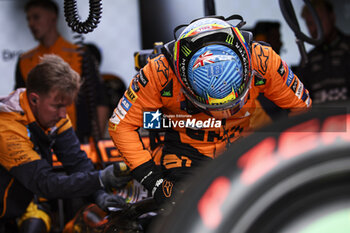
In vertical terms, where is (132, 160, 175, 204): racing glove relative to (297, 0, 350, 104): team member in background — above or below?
below

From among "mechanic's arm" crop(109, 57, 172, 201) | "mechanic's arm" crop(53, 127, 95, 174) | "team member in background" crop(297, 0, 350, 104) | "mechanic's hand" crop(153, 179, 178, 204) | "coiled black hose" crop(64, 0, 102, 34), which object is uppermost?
"coiled black hose" crop(64, 0, 102, 34)

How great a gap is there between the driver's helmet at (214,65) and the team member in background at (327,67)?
180 millimetres

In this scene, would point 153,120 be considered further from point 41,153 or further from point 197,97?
point 41,153

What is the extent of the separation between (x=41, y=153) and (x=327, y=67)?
38.7 inches

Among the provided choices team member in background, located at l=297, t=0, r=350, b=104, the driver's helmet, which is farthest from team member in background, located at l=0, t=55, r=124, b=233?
team member in background, located at l=297, t=0, r=350, b=104

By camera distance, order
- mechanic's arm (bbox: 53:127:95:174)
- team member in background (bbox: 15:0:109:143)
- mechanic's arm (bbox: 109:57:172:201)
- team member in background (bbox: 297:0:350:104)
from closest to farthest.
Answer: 1. team member in background (bbox: 297:0:350:104)
2. mechanic's arm (bbox: 109:57:172:201)
3. mechanic's arm (bbox: 53:127:95:174)
4. team member in background (bbox: 15:0:109:143)

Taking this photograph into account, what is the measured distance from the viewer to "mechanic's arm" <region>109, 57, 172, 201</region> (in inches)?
43.0

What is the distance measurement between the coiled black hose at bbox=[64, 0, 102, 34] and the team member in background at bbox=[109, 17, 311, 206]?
207 mm

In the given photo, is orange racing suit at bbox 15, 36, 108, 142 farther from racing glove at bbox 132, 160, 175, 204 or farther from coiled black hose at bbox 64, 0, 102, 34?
coiled black hose at bbox 64, 0, 102, 34

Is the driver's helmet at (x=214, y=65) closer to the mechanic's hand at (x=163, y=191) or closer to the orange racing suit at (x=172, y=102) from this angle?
the orange racing suit at (x=172, y=102)

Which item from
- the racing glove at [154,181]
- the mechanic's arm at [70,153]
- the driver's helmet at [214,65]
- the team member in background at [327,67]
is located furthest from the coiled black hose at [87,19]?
the mechanic's arm at [70,153]

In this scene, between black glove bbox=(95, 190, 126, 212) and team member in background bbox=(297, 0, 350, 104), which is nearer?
team member in background bbox=(297, 0, 350, 104)

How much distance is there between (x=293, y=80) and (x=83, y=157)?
2.67 feet

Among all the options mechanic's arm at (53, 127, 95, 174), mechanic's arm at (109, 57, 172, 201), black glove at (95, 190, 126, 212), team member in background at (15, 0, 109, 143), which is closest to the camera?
mechanic's arm at (109, 57, 172, 201)
